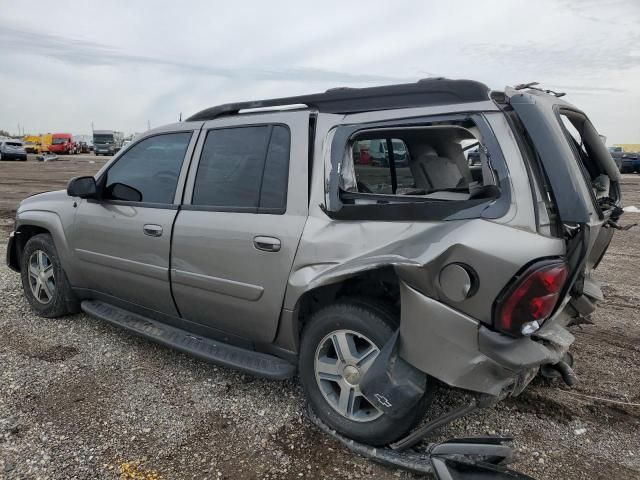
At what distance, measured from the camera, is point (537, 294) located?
2182 millimetres

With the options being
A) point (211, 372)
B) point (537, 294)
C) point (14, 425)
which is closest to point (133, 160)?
point (211, 372)

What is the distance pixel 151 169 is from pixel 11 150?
37.0 m

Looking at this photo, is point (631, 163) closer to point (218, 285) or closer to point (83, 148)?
point (218, 285)

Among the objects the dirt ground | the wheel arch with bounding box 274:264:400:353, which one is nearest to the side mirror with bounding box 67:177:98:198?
the dirt ground

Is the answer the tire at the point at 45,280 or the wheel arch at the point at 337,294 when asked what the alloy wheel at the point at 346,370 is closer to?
the wheel arch at the point at 337,294

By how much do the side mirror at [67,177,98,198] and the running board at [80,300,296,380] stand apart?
92cm

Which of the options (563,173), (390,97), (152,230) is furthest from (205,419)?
(563,173)

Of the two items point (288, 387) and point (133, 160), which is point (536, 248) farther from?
point (133, 160)

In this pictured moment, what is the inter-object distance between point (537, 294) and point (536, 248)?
0.65 ft

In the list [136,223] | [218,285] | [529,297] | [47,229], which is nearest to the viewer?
[529,297]

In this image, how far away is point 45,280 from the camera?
14.9 feet

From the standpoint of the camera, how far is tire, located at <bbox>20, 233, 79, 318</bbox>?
174 inches

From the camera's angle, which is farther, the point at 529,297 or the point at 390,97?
the point at 390,97

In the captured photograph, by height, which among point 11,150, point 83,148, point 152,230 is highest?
point 152,230
